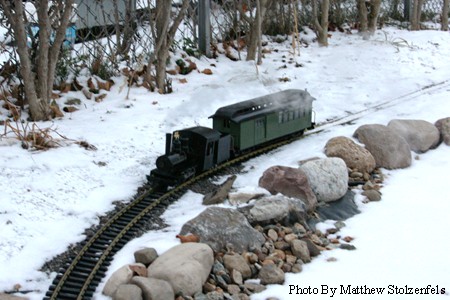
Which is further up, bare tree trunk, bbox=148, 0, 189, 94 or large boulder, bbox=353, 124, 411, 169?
bare tree trunk, bbox=148, 0, 189, 94

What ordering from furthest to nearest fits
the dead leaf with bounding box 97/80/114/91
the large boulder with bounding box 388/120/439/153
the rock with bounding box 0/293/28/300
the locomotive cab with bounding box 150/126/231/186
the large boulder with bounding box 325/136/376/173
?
the dead leaf with bounding box 97/80/114/91 → the large boulder with bounding box 388/120/439/153 → the large boulder with bounding box 325/136/376/173 → the locomotive cab with bounding box 150/126/231/186 → the rock with bounding box 0/293/28/300

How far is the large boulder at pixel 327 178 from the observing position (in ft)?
28.0

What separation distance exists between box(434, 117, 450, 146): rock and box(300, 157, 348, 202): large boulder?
289 centimetres

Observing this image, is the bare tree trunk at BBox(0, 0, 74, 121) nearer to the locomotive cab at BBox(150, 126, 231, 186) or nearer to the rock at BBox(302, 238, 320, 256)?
the locomotive cab at BBox(150, 126, 231, 186)

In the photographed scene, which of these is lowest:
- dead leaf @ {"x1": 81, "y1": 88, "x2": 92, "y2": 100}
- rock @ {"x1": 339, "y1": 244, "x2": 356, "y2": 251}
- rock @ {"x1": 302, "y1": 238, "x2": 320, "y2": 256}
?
rock @ {"x1": 339, "y1": 244, "x2": 356, "y2": 251}

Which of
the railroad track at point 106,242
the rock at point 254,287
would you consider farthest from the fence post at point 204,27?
the rock at point 254,287

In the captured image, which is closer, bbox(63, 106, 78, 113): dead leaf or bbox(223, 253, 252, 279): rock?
bbox(223, 253, 252, 279): rock

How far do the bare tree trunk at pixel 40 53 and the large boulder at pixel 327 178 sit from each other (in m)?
4.18

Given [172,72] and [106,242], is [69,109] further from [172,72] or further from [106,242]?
[106,242]

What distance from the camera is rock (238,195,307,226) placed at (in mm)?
7520

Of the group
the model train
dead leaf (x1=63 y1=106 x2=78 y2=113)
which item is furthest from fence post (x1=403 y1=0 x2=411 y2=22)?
dead leaf (x1=63 y1=106 x2=78 y2=113)

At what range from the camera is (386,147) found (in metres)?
9.79

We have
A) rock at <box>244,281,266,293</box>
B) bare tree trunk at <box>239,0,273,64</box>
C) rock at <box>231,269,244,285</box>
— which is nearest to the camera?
rock at <box>244,281,266,293</box>

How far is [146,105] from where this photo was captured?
11.2 m
